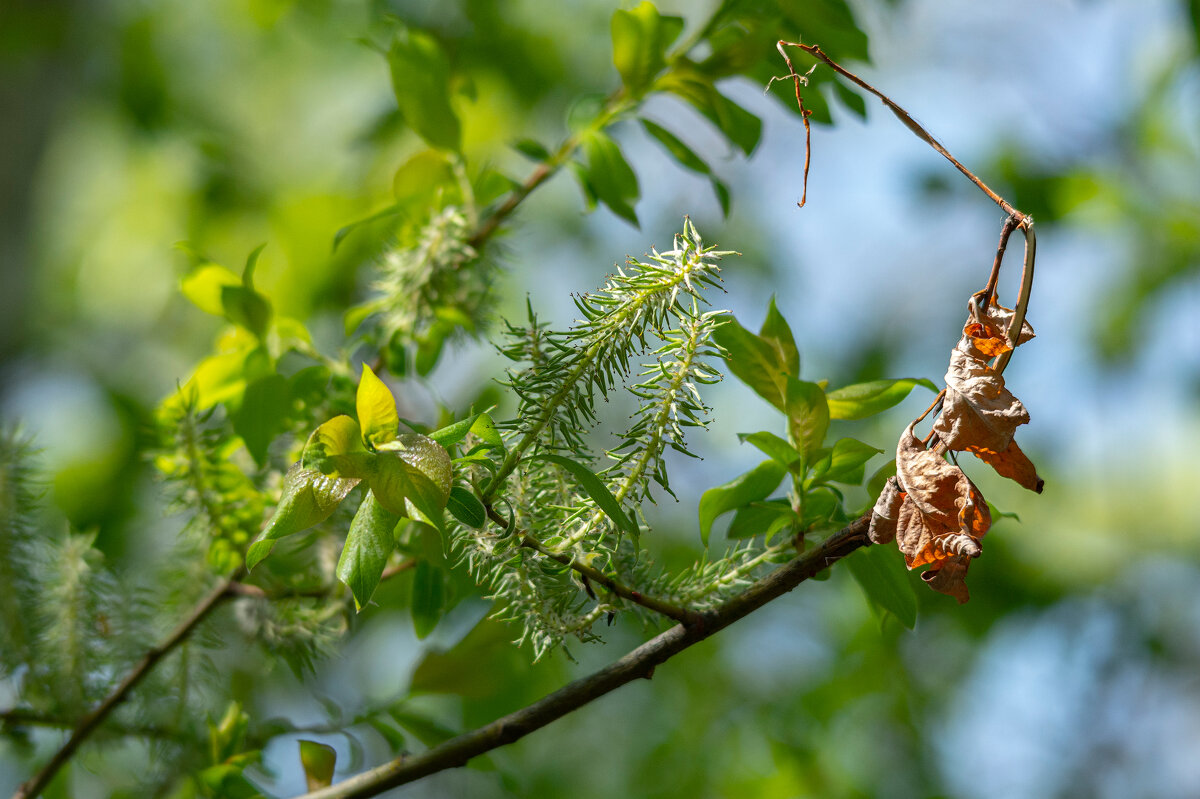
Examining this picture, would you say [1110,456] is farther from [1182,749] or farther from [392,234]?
[392,234]

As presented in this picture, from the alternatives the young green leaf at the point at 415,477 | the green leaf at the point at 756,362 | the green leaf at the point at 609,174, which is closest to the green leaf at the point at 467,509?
the young green leaf at the point at 415,477

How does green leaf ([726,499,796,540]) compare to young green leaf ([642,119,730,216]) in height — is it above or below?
below

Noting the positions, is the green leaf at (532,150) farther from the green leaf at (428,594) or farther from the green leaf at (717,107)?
the green leaf at (428,594)

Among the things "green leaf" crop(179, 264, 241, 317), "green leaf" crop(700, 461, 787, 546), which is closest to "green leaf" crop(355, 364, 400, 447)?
"green leaf" crop(700, 461, 787, 546)

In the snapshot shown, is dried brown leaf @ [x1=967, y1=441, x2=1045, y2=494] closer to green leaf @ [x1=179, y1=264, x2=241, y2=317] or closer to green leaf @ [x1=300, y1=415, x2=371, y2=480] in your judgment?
green leaf @ [x1=300, y1=415, x2=371, y2=480]

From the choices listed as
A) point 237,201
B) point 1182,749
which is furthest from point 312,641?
point 1182,749

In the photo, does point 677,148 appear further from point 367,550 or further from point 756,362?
point 367,550
